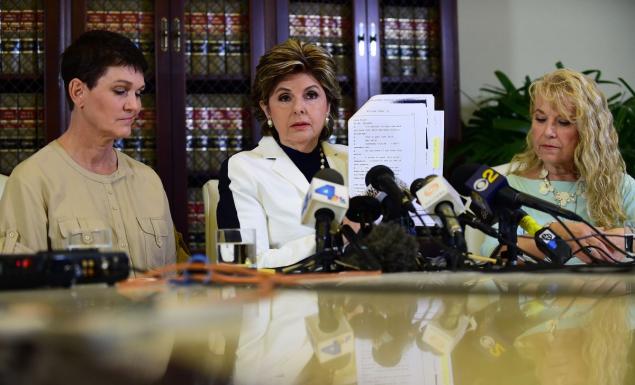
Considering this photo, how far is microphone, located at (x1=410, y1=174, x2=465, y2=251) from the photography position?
56.2 inches

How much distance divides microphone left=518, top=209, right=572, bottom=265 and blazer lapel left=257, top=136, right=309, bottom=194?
2.91 ft

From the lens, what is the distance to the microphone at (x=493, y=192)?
1494mm

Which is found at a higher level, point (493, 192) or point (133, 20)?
point (133, 20)

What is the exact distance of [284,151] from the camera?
2434 millimetres

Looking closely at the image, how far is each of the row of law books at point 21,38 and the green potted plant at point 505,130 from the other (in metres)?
2.01

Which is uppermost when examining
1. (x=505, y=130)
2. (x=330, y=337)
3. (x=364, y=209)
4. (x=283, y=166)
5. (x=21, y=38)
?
(x=21, y=38)

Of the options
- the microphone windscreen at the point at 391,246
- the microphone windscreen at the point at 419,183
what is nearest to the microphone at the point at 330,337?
the microphone windscreen at the point at 391,246

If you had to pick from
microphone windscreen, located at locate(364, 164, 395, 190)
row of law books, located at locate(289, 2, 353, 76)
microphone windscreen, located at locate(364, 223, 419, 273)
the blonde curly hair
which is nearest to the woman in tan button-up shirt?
microphone windscreen, located at locate(364, 164, 395, 190)

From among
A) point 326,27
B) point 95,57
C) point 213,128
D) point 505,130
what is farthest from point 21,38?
point 505,130

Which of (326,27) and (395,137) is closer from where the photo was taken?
(395,137)

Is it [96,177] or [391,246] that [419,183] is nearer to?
[391,246]

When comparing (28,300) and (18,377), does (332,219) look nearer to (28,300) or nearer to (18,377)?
(28,300)

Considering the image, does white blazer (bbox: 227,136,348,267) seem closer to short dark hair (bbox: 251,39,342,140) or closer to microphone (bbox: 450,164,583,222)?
short dark hair (bbox: 251,39,342,140)

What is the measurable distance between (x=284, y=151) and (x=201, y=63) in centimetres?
153
